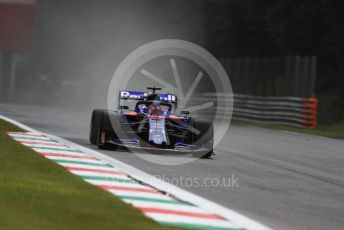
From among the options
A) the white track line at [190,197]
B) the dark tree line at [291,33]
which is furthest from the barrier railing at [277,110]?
the white track line at [190,197]

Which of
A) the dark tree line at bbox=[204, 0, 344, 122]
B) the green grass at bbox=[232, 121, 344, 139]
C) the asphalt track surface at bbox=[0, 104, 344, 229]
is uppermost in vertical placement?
the dark tree line at bbox=[204, 0, 344, 122]

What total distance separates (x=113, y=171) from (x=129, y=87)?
29.3 meters

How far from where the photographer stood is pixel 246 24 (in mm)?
49500

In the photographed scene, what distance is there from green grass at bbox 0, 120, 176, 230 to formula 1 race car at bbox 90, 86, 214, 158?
135 inches

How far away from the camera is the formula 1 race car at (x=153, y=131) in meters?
14.7

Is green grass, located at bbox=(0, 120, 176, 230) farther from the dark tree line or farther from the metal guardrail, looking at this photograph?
the dark tree line

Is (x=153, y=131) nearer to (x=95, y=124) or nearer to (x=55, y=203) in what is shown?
(x=95, y=124)

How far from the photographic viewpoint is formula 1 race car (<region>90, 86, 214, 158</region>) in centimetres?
1467

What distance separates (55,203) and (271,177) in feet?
16.4

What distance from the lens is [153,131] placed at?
14656 mm

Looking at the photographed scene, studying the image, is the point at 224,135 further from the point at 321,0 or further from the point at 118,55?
the point at 118,55

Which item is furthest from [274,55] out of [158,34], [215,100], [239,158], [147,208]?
[147,208]

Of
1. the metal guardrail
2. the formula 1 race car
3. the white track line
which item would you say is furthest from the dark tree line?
the white track line

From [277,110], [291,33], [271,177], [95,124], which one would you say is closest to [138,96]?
[95,124]
